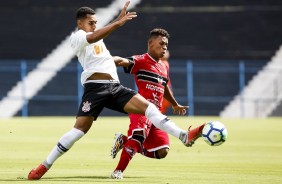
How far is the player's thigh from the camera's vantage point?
10.5 meters

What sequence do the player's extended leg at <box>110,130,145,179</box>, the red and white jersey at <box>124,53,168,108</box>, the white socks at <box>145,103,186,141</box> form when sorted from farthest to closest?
1. the red and white jersey at <box>124,53,168,108</box>
2. the player's extended leg at <box>110,130,145,179</box>
3. the white socks at <box>145,103,186,141</box>

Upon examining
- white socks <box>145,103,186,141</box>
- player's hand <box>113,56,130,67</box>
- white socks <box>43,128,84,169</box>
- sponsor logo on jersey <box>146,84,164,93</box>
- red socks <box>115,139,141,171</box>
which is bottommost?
red socks <box>115,139,141,171</box>

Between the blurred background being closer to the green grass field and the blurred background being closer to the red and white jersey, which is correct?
the green grass field

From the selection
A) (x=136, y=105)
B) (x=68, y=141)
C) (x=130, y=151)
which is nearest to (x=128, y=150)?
(x=130, y=151)

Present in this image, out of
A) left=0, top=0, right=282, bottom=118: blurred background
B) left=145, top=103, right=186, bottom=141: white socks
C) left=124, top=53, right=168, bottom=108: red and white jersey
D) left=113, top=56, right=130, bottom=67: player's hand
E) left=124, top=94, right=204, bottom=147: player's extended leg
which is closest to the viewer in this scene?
left=124, top=94, right=204, bottom=147: player's extended leg

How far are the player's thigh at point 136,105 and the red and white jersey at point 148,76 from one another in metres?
1.01

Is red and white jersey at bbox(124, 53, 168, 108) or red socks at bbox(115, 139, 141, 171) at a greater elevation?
red and white jersey at bbox(124, 53, 168, 108)

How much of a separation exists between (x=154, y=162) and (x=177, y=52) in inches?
927

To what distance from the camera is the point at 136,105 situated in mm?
10562

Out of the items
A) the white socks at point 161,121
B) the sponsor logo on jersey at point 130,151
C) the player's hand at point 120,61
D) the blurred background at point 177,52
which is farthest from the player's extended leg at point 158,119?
the blurred background at point 177,52

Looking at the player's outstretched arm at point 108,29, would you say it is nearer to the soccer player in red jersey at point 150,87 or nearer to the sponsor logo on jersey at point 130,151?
the soccer player in red jersey at point 150,87

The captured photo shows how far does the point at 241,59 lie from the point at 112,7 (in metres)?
6.43

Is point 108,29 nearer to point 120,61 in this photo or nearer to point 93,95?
point 93,95

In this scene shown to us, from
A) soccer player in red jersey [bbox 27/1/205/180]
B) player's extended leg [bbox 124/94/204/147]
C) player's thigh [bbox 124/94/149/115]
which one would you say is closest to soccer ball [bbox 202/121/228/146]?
player's extended leg [bbox 124/94/204/147]
